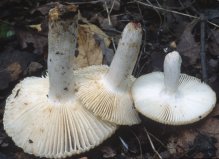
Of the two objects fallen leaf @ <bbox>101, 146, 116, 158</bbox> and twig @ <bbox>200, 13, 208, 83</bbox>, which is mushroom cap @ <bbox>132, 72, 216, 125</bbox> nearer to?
twig @ <bbox>200, 13, 208, 83</bbox>

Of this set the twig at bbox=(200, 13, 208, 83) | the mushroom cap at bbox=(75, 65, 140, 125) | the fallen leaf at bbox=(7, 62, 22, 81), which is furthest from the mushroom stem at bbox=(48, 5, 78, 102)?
the twig at bbox=(200, 13, 208, 83)

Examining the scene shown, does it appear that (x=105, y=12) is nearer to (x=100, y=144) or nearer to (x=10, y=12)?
(x=10, y=12)

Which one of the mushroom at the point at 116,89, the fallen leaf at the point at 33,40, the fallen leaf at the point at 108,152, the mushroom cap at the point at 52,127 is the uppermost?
the fallen leaf at the point at 33,40

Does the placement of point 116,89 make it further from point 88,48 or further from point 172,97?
point 88,48

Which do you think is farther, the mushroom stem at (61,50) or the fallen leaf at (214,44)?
the fallen leaf at (214,44)

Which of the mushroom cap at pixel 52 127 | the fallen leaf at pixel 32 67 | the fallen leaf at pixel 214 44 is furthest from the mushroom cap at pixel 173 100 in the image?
the fallen leaf at pixel 32 67

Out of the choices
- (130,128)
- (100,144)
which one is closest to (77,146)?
(100,144)

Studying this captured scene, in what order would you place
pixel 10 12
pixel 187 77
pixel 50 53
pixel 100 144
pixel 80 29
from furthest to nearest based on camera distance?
pixel 10 12
pixel 80 29
pixel 187 77
pixel 100 144
pixel 50 53

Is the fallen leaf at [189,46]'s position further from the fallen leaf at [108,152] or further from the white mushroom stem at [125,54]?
the fallen leaf at [108,152]
